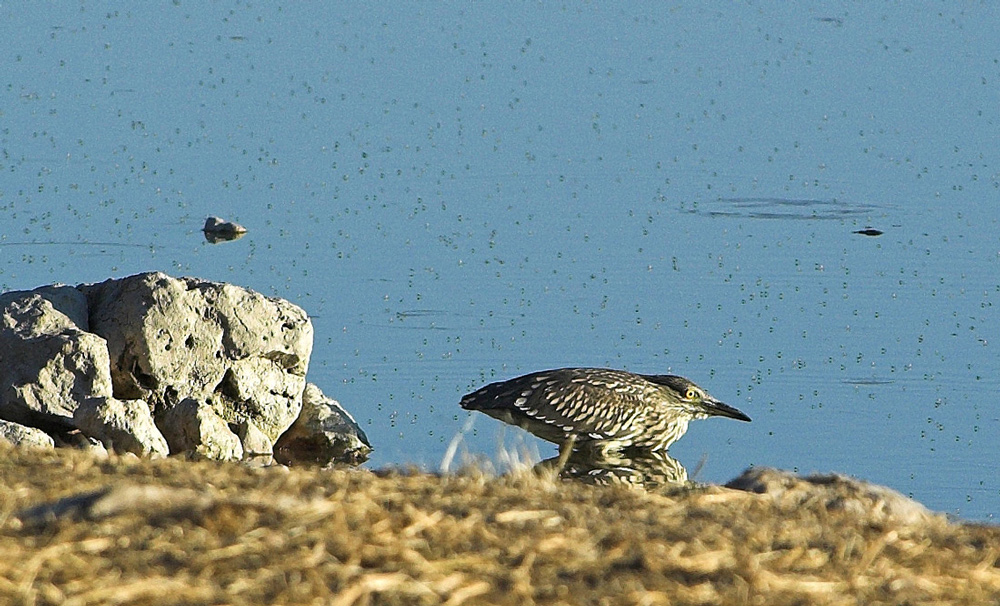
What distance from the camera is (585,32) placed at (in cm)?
2561

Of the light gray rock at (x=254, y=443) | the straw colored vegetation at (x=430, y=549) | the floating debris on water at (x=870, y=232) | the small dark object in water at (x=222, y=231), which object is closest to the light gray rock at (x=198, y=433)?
the light gray rock at (x=254, y=443)

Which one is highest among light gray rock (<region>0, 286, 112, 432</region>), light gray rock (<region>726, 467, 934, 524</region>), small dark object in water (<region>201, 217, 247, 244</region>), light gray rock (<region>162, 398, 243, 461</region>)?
light gray rock (<region>726, 467, 934, 524</region>)

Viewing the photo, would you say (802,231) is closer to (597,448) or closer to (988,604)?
(597,448)

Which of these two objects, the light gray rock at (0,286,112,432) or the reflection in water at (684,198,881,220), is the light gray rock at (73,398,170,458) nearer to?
the light gray rock at (0,286,112,432)

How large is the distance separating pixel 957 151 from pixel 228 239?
28.4ft

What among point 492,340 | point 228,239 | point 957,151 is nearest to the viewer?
point 492,340

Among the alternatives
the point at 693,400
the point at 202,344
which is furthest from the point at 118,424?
the point at 693,400

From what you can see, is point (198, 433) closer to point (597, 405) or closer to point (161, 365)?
point (161, 365)

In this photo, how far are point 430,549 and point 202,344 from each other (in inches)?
299

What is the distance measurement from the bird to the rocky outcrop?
3.74ft

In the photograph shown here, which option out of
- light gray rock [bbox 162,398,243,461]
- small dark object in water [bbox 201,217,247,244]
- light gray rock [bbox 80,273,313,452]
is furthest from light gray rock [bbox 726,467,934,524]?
small dark object in water [bbox 201,217,247,244]

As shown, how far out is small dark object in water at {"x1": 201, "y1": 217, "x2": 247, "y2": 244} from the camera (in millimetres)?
16953

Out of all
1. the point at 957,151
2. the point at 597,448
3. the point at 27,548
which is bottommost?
the point at 597,448

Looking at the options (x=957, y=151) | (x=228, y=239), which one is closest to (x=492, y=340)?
(x=228, y=239)
